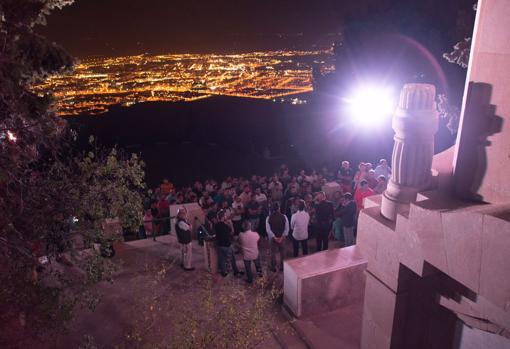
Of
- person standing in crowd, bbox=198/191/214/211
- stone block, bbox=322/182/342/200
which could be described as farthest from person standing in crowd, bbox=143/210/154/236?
stone block, bbox=322/182/342/200

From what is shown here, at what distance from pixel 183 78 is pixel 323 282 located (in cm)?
8181

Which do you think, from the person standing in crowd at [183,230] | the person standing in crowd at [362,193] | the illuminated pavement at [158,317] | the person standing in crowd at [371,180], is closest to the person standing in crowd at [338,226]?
the person standing in crowd at [362,193]

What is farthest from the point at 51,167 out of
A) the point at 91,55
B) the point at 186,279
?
the point at 91,55

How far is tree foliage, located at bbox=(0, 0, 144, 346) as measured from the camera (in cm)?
484

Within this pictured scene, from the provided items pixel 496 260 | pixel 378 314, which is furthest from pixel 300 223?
pixel 496 260

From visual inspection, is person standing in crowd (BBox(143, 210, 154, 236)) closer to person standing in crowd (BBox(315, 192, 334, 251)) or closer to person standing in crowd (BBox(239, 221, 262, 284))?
person standing in crowd (BBox(239, 221, 262, 284))

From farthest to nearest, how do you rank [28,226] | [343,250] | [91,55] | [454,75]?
1. [91,55]
2. [454,75]
3. [343,250]
4. [28,226]

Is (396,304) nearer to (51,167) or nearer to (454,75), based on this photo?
(51,167)

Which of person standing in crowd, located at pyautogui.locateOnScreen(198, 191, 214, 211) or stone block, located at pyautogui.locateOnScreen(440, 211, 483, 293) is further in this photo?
person standing in crowd, located at pyautogui.locateOnScreen(198, 191, 214, 211)

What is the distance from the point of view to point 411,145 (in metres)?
4.48

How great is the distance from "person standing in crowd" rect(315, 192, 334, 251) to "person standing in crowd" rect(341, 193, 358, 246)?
0.31 meters

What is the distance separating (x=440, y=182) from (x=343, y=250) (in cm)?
341

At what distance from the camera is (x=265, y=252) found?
9961 mm

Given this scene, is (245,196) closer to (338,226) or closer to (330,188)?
(330,188)
